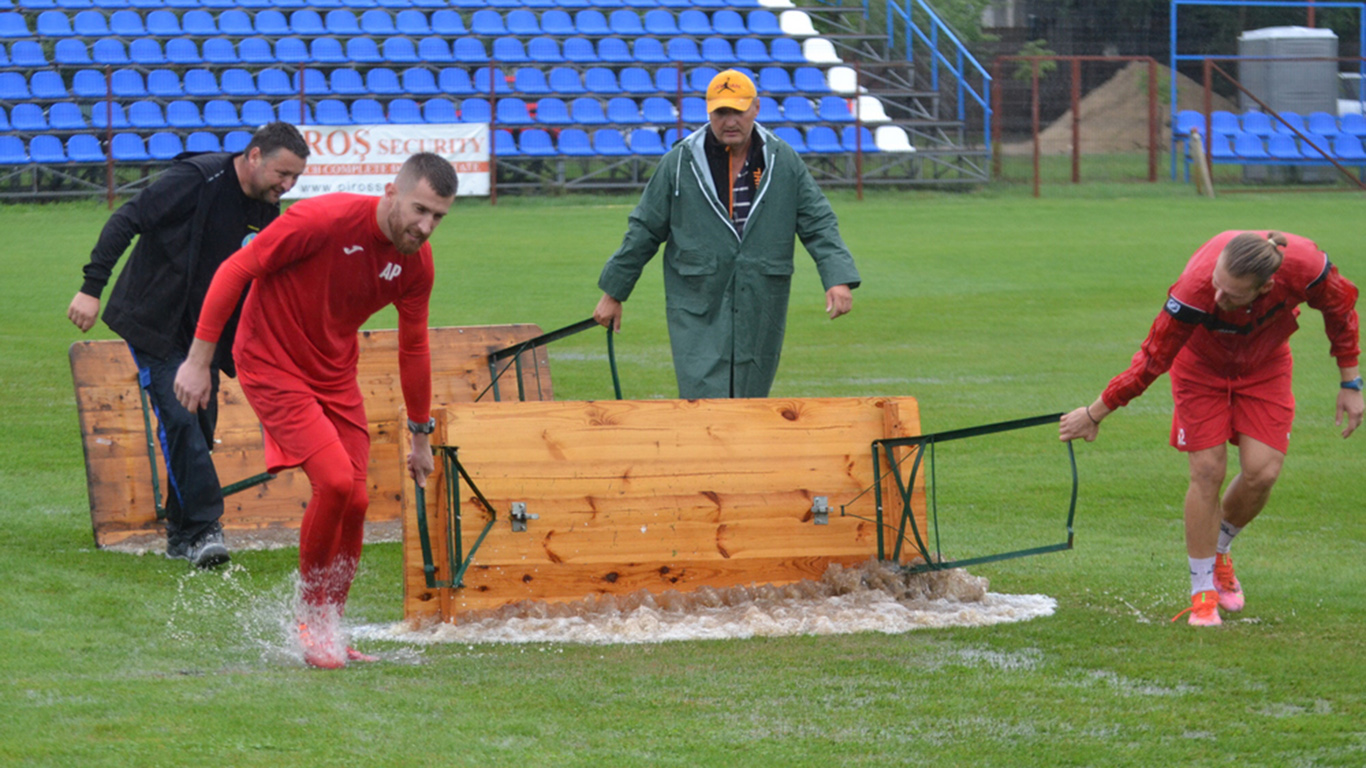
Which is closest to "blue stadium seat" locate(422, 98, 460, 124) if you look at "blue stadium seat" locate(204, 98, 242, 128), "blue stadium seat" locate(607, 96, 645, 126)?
"blue stadium seat" locate(607, 96, 645, 126)

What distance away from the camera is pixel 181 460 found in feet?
22.1

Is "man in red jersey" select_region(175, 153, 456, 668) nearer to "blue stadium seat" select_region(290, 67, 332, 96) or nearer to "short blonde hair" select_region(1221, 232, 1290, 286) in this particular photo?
"short blonde hair" select_region(1221, 232, 1290, 286)

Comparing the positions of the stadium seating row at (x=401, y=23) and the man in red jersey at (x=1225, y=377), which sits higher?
the stadium seating row at (x=401, y=23)

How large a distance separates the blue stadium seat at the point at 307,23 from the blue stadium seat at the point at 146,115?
12.6ft

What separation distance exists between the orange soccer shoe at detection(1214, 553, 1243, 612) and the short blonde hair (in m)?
1.21

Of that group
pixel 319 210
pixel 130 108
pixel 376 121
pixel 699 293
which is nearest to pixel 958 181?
pixel 376 121

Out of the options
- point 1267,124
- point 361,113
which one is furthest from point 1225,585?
point 1267,124

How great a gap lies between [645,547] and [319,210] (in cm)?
180

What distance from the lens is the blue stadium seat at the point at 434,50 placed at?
1023 inches

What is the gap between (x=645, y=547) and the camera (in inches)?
226

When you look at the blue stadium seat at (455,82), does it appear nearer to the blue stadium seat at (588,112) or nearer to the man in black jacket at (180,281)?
the blue stadium seat at (588,112)

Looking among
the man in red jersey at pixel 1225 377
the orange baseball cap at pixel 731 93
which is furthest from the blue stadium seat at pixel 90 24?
the man in red jersey at pixel 1225 377

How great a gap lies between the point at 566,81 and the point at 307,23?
492 centimetres

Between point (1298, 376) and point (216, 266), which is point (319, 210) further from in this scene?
point (1298, 376)
